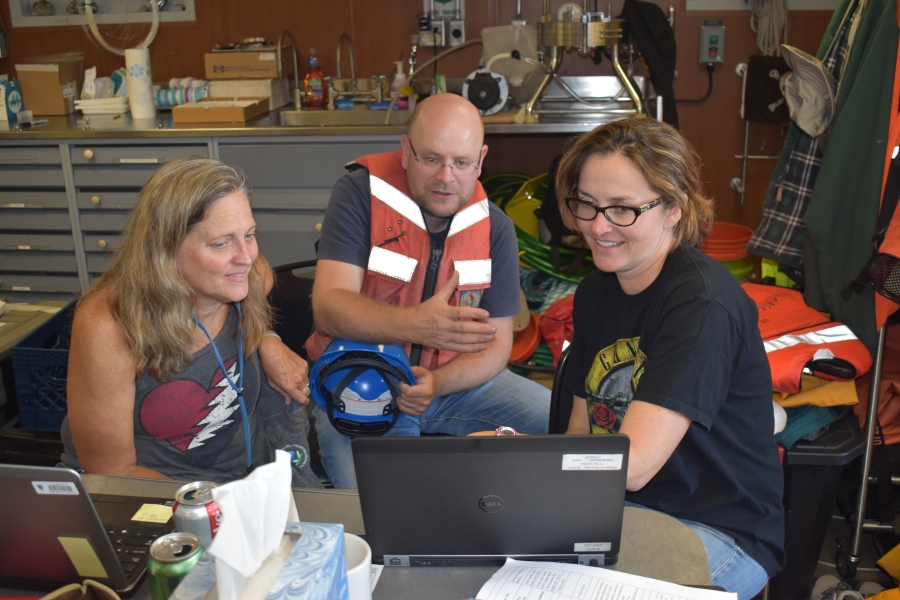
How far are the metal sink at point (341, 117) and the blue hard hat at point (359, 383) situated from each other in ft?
7.64

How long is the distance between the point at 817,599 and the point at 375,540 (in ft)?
4.80

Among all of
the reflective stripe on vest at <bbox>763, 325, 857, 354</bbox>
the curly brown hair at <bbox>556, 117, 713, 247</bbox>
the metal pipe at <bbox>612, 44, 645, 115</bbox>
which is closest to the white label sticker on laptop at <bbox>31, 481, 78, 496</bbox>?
the curly brown hair at <bbox>556, 117, 713, 247</bbox>

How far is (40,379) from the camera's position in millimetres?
2113

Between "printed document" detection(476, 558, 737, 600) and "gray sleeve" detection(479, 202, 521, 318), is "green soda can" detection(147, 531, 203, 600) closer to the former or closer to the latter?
"printed document" detection(476, 558, 737, 600)

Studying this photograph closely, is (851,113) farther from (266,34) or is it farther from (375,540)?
(266,34)

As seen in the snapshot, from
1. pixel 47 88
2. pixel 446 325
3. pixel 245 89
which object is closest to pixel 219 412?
pixel 446 325

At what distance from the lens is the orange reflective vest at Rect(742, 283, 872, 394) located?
1969mm

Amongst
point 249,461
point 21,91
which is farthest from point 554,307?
point 21,91

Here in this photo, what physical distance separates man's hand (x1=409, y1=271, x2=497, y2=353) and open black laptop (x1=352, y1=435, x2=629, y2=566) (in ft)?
2.87

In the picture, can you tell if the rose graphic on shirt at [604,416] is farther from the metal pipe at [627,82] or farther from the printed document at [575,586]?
the metal pipe at [627,82]

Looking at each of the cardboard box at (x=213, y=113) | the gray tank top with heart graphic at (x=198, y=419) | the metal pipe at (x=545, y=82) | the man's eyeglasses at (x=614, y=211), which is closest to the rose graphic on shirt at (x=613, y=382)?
the man's eyeglasses at (x=614, y=211)

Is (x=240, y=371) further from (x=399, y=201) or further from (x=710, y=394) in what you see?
(x=710, y=394)

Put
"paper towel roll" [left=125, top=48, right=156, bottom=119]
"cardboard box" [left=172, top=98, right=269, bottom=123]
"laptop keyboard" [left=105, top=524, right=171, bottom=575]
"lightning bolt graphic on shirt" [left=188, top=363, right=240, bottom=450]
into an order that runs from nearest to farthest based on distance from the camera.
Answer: "laptop keyboard" [left=105, top=524, right=171, bottom=575]
"lightning bolt graphic on shirt" [left=188, top=363, right=240, bottom=450]
"cardboard box" [left=172, top=98, right=269, bottom=123]
"paper towel roll" [left=125, top=48, right=156, bottom=119]

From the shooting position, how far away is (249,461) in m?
1.66
